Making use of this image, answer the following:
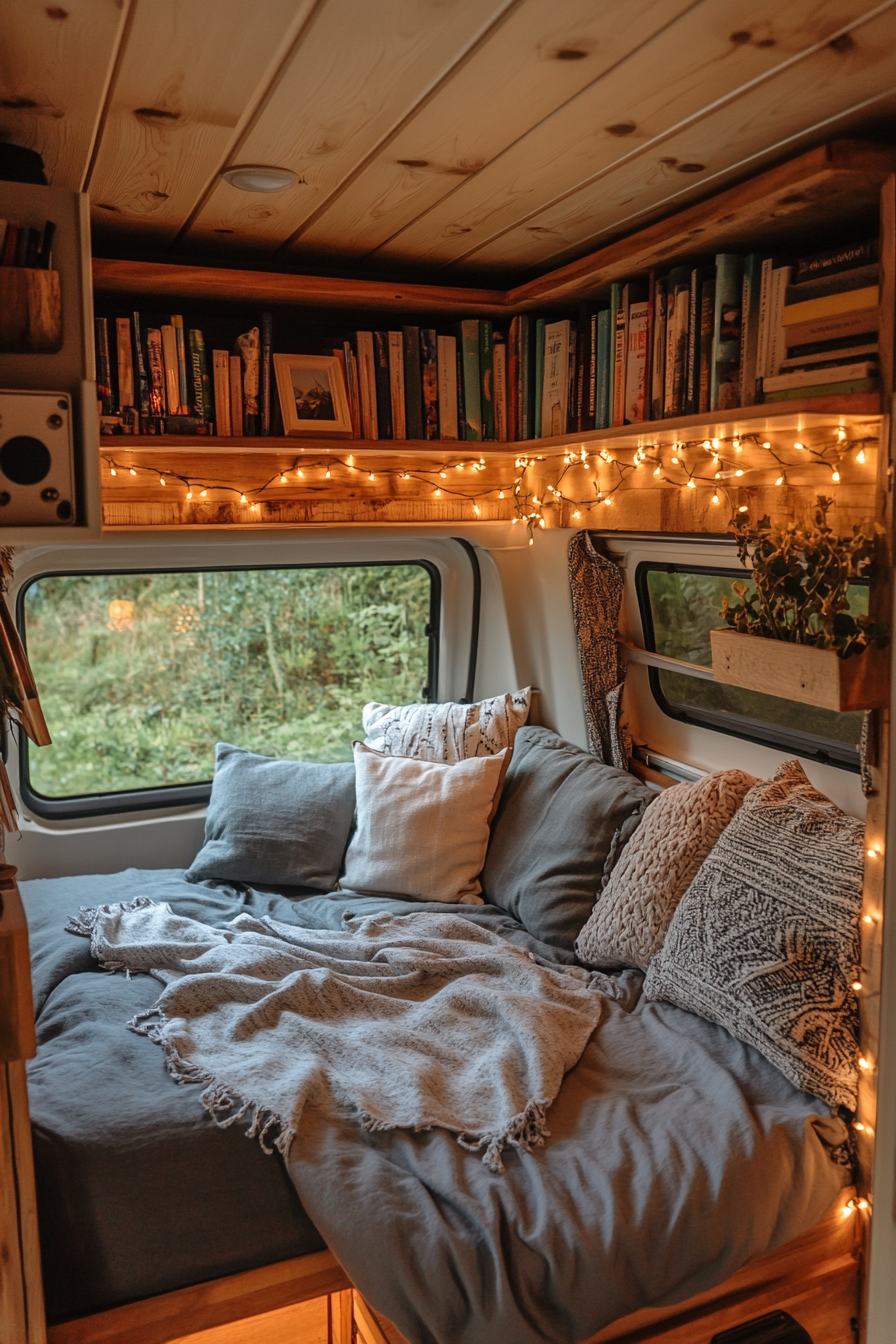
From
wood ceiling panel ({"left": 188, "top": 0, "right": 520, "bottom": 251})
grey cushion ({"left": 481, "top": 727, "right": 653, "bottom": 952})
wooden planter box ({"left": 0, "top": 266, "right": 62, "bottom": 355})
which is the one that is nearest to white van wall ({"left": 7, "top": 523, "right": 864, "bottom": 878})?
grey cushion ({"left": 481, "top": 727, "right": 653, "bottom": 952})

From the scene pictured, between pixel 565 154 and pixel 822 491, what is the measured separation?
2.77ft

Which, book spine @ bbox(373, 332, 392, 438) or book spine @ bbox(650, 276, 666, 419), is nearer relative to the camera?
book spine @ bbox(650, 276, 666, 419)

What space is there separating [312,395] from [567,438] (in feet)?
2.36

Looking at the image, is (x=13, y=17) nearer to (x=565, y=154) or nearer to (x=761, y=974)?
(x=565, y=154)

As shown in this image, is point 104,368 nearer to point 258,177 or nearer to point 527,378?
point 258,177

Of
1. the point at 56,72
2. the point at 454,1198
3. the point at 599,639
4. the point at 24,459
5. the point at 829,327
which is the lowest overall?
the point at 454,1198

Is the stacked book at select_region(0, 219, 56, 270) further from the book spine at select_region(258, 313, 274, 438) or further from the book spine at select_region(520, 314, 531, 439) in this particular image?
the book spine at select_region(520, 314, 531, 439)

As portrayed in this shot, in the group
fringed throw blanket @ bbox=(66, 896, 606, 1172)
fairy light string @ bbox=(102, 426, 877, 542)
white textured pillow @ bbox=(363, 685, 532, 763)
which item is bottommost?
fringed throw blanket @ bbox=(66, 896, 606, 1172)

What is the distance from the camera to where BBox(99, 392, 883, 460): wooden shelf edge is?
1.75 m

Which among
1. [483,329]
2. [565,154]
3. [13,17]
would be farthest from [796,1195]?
[483,329]

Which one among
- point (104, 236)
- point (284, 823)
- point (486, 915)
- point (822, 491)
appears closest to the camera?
point (822, 491)

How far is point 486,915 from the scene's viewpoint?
2.60m

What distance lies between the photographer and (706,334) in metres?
2.14

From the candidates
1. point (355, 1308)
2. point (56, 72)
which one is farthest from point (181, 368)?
point (355, 1308)
